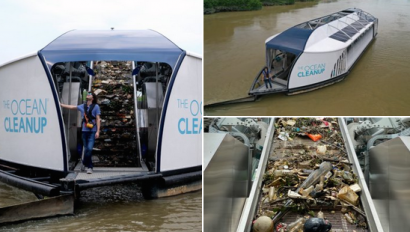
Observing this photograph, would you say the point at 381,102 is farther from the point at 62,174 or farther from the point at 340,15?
the point at 62,174

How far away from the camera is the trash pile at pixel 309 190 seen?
13.9 feet

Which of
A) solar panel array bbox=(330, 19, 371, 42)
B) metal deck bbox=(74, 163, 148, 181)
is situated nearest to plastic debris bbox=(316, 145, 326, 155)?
metal deck bbox=(74, 163, 148, 181)

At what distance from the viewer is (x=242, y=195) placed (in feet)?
14.8

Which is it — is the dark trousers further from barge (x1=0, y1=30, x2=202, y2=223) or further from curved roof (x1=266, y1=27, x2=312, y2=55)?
curved roof (x1=266, y1=27, x2=312, y2=55)

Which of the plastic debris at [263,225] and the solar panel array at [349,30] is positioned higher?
the solar panel array at [349,30]

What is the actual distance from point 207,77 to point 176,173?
4.82m

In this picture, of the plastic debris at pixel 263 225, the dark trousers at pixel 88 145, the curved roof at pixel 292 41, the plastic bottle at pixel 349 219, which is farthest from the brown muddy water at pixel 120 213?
the curved roof at pixel 292 41

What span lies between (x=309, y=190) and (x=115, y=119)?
492 centimetres

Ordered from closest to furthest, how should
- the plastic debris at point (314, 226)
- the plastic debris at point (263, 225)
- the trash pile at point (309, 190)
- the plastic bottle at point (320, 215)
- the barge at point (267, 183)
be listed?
the barge at point (267, 183), the plastic debris at point (314, 226), the plastic debris at point (263, 225), the trash pile at point (309, 190), the plastic bottle at point (320, 215)

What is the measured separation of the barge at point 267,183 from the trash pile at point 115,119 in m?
2.38

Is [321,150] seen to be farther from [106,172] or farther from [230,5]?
[230,5]

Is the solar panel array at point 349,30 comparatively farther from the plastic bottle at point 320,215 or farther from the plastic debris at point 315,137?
the plastic bottle at point 320,215

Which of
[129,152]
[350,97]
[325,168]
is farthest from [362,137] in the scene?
[129,152]

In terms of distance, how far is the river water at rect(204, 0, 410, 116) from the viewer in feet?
28.2
